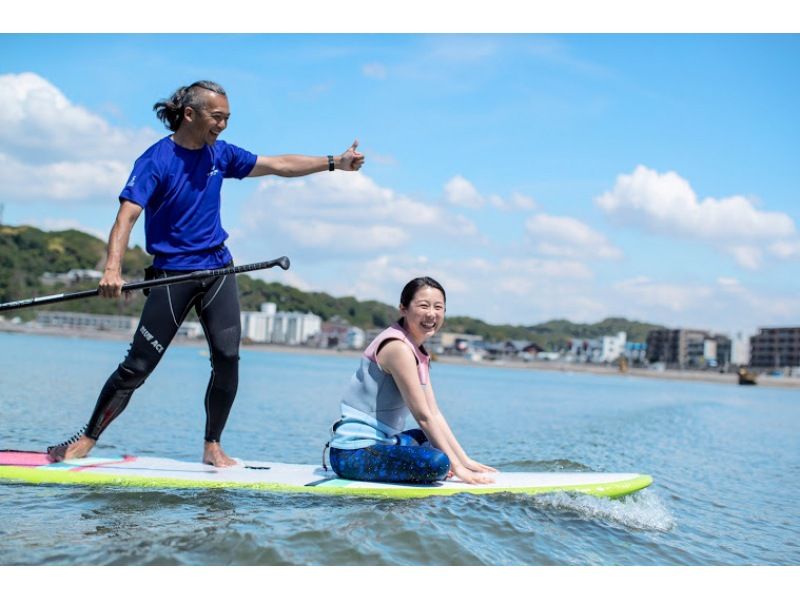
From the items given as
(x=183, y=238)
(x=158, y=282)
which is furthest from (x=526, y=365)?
(x=158, y=282)

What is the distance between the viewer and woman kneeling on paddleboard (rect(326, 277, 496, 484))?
16.1 ft

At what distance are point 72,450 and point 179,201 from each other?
2014 mm

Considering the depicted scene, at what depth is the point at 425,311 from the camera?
4.92 meters

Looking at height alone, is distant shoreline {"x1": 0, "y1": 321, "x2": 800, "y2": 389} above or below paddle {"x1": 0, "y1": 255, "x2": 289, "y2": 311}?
below

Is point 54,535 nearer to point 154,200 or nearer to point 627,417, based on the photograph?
point 154,200

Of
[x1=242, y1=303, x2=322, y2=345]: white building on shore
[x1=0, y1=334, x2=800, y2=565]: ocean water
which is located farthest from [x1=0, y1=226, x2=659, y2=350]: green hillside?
[x1=0, y1=334, x2=800, y2=565]: ocean water

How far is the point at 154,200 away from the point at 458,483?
2884 mm

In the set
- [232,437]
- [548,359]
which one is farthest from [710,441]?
[548,359]

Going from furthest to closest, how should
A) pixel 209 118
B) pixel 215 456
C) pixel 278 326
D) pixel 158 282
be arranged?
pixel 278 326 → pixel 215 456 → pixel 209 118 → pixel 158 282

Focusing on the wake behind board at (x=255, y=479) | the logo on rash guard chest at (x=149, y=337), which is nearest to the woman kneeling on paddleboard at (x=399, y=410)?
the wake behind board at (x=255, y=479)

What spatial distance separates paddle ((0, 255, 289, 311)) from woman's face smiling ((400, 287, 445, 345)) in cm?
88

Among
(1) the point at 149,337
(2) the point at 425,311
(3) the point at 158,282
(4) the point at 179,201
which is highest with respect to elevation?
(4) the point at 179,201

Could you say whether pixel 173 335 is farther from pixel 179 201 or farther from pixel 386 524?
pixel 386 524

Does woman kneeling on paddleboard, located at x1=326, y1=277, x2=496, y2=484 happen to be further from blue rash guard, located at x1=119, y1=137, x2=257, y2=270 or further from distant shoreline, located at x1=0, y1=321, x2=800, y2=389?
distant shoreline, located at x1=0, y1=321, x2=800, y2=389
